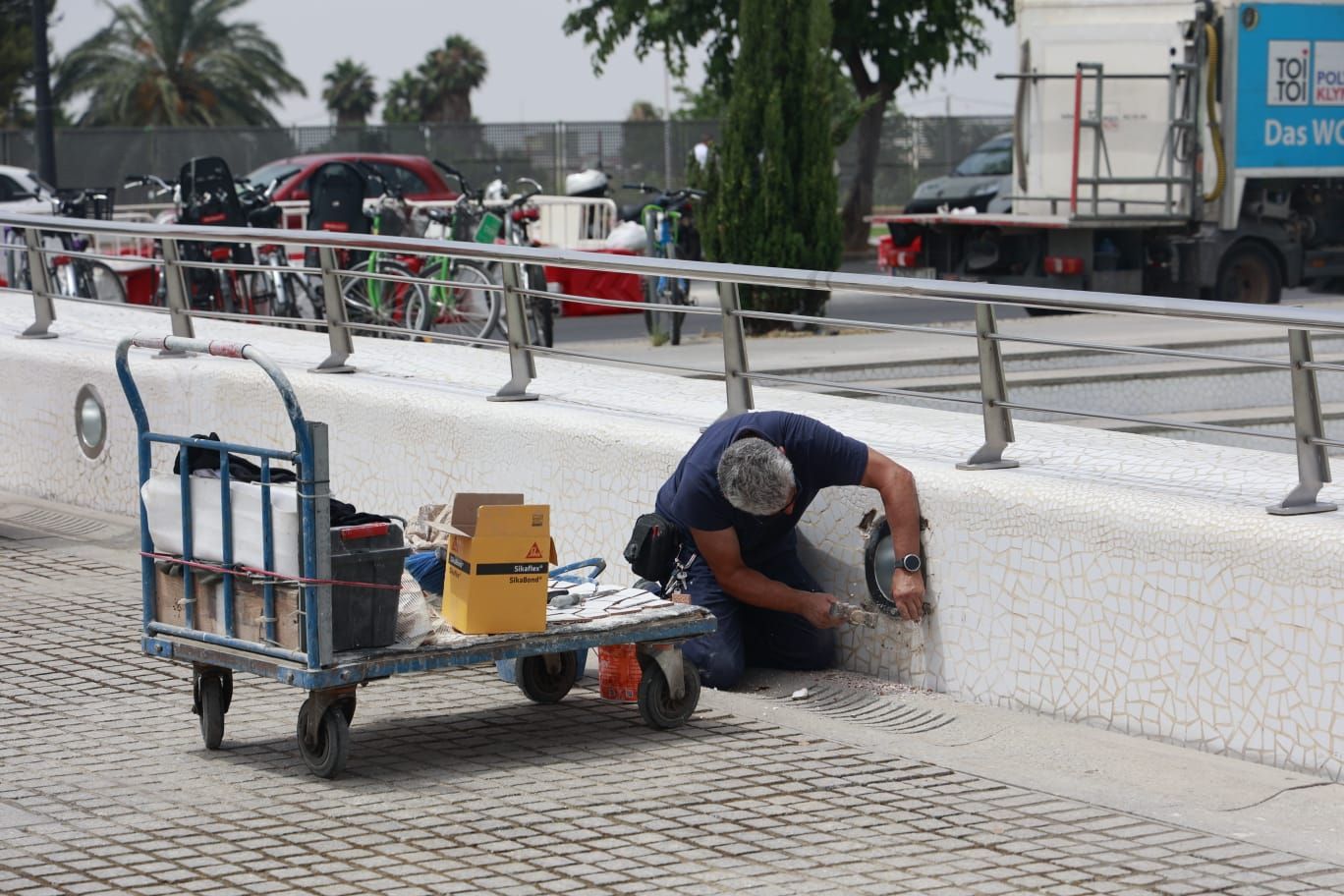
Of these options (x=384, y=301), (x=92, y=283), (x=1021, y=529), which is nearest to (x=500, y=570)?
(x=1021, y=529)

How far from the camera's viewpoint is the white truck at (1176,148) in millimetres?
19516

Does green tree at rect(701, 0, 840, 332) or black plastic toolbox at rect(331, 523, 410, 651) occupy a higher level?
green tree at rect(701, 0, 840, 332)

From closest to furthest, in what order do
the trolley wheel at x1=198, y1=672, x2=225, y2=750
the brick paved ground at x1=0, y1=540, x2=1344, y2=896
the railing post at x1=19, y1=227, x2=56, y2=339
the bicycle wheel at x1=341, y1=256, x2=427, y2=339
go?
1. the brick paved ground at x1=0, y1=540, x2=1344, y2=896
2. the trolley wheel at x1=198, y1=672, x2=225, y2=750
3. the railing post at x1=19, y1=227, x2=56, y2=339
4. the bicycle wheel at x1=341, y1=256, x2=427, y2=339

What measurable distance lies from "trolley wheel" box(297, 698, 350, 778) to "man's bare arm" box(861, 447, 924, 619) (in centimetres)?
195

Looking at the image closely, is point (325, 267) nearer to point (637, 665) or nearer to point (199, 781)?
point (637, 665)

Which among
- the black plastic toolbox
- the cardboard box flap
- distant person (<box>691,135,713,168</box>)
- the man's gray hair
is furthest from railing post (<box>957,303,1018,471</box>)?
distant person (<box>691,135,713,168</box>)

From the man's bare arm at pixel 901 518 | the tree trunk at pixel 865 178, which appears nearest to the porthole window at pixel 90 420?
the man's bare arm at pixel 901 518

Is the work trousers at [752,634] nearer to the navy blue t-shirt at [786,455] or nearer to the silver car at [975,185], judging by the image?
the navy blue t-shirt at [786,455]

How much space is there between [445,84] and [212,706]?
3617 inches

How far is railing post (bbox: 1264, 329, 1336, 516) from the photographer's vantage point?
600cm

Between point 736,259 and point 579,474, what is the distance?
34.3 feet

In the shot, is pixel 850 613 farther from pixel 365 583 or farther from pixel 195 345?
pixel 195 345

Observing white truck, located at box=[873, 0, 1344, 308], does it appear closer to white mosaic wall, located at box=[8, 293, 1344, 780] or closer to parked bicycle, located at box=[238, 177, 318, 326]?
parked bicycle, located at box=[238, 177, 318, 326]

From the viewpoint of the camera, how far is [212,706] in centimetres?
645
